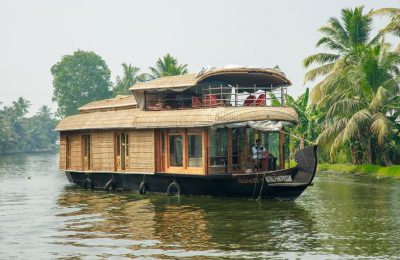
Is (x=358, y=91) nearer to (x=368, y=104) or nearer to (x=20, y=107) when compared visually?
(x=368, y=104)

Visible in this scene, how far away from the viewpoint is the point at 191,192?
63.5 ft

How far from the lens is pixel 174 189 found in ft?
64.5

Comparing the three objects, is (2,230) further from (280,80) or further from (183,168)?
(280,80)

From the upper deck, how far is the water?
308 centimetres

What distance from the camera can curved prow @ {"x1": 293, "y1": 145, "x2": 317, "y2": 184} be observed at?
55.2 feet

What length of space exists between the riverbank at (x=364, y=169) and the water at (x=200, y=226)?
5575 mm

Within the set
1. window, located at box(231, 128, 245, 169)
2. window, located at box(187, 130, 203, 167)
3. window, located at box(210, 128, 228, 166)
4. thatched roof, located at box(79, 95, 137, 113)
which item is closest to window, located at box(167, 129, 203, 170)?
window, located at box(187, 130, 203, 167)

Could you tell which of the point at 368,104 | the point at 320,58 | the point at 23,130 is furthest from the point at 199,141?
the point at 23,130

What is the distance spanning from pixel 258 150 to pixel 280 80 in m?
2.59

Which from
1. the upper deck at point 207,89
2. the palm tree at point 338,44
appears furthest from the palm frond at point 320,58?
the upper deck at point 207,89

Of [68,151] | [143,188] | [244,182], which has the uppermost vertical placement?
[68,151]

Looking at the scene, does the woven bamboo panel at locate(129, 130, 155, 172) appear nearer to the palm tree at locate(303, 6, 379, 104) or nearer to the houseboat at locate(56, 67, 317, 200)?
the houseboat at locate(56, 67, 317, 200)

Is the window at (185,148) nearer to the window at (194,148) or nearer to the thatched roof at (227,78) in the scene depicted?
the window at (194,148)

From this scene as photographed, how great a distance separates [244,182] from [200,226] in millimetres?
4090
